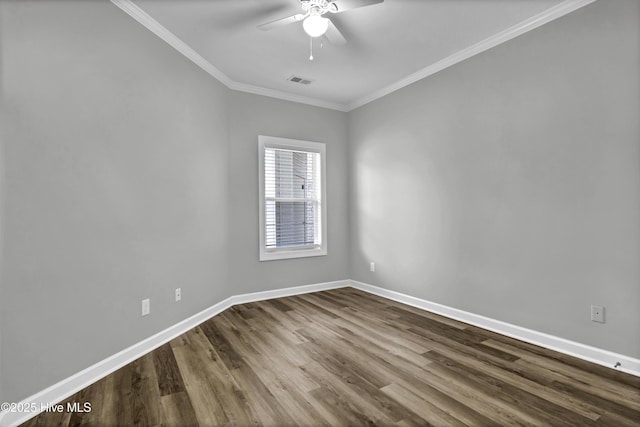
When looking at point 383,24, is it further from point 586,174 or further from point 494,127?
point 586,174

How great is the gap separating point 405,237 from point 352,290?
1227 mm

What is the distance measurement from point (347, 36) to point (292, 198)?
2.20 metres

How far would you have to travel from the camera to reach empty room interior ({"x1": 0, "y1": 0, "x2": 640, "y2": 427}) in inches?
71.7

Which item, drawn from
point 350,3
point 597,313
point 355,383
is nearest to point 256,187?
point 350,3

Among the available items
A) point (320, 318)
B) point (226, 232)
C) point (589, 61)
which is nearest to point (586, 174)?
point (589, 61)

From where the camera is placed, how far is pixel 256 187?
4.14 m

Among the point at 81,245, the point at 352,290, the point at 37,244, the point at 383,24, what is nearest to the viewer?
the point at 37,244

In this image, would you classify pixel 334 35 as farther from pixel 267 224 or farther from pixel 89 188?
pixel 267 224

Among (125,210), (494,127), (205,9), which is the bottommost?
(125,210)

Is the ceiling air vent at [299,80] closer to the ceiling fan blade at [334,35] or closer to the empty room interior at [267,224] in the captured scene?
the empty room interior at [267,224]

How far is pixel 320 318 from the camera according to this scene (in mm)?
3418

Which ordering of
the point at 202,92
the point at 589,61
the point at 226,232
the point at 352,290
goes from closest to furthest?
the point at 589,61, the point at 202,92, the point at 226,232, the point at 352,290

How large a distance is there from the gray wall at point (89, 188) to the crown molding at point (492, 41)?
2.48 meters

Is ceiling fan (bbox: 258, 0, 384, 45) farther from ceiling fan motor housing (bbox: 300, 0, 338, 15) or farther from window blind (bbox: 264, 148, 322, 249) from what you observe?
window blind (bbox: 264, 148, 322, 249)
